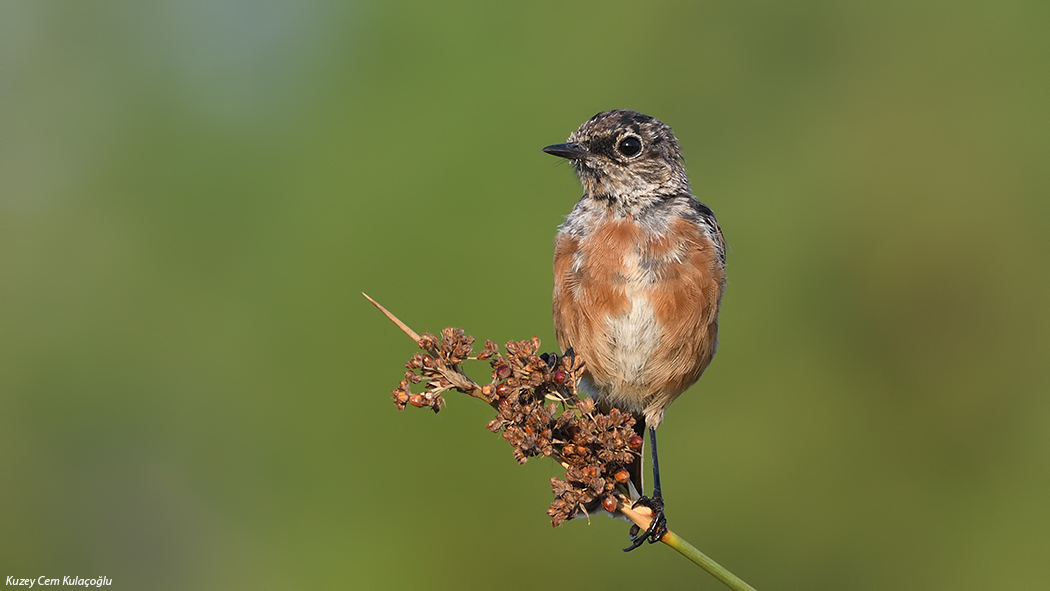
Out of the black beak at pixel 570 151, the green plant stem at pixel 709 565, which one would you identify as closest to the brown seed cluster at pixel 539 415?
the green plant stem at pixel 709 565

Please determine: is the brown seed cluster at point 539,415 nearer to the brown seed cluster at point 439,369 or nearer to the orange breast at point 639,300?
the brown seed cluster at point 439,369

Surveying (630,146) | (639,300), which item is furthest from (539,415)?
(630,146)

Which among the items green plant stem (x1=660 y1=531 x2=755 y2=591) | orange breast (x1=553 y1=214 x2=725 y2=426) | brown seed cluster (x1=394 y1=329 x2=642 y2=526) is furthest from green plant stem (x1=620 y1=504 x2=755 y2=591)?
orange breast (x1=553 y1=214 x2=725 y2=426)

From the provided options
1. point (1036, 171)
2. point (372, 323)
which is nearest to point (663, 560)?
point (372, 323)

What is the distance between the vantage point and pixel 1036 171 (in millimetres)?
10883

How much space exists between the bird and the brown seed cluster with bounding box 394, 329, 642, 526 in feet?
2.69

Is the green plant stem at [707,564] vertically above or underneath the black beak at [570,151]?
underneath

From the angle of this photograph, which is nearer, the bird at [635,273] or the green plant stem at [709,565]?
the green plant stem at [709,565]

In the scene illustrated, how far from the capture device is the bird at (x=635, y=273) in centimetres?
Answer: 452

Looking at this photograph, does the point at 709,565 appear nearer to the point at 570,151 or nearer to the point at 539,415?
the point at 539,415

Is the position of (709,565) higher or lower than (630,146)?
lower

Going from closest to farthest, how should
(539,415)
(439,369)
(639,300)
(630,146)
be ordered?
(439,369)
(539,415)
(639,300)
(630,146)

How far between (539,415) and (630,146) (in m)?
1.92

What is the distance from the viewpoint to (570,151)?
187 inches
